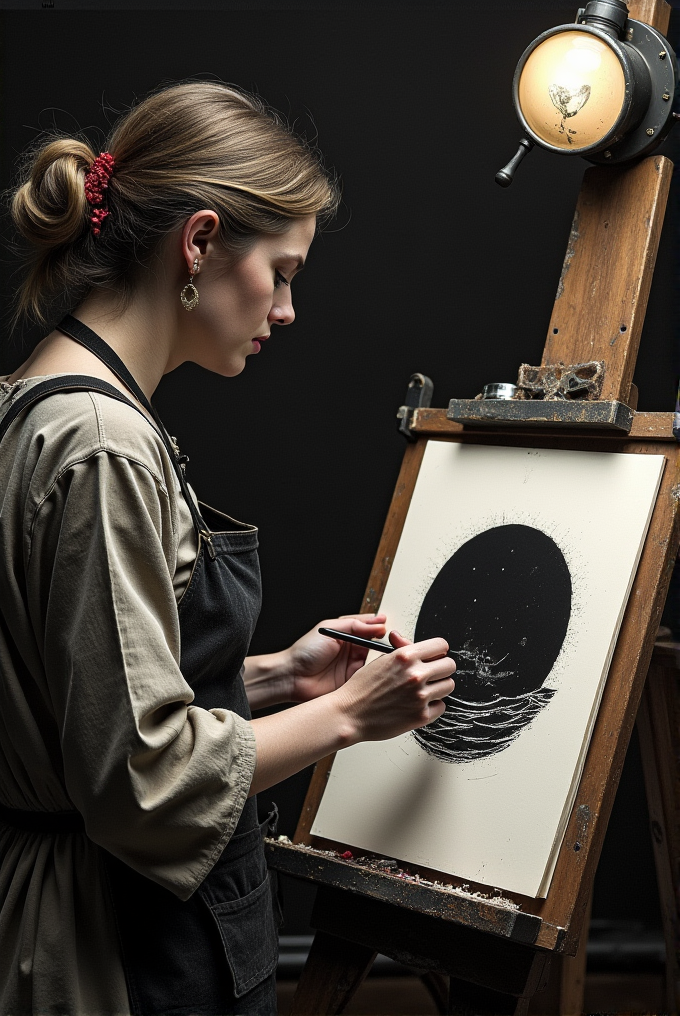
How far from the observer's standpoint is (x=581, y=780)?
1247 mm

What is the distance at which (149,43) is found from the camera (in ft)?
7.22

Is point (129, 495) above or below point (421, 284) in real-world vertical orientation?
below

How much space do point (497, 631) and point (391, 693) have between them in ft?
0.99

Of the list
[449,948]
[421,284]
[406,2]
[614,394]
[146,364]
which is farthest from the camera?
[421,284]

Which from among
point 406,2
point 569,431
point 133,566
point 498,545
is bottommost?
point 133,566

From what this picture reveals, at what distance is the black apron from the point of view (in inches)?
40.2

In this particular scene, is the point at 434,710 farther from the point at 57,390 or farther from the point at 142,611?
the point at 57,390

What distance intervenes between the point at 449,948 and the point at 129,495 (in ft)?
2.44

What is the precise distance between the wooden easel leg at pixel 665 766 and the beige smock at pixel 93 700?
77cm

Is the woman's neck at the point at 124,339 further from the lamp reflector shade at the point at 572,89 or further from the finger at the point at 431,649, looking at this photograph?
the lamp reflector shade at the point at 572,89

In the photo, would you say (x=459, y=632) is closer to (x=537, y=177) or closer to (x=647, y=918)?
(x=537, y=177)

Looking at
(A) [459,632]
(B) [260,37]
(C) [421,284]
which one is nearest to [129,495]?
(A) [459,632]

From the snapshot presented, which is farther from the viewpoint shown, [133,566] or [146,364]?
[146,364]

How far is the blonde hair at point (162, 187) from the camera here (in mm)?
1062
